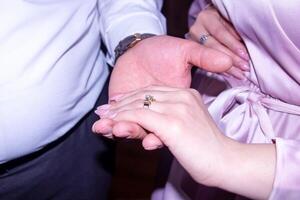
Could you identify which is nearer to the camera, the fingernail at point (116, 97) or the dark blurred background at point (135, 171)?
the fingernail at point (116, 97)

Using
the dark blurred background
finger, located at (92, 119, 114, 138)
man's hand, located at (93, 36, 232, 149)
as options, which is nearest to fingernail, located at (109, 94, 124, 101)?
man's hand, located at (93, 36, 232, 149)

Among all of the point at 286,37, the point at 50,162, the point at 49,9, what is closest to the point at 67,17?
the point at 49,9

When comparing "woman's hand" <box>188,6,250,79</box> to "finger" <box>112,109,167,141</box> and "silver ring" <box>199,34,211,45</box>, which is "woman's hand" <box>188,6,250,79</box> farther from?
"finger" <box>112,109,167,141</box>

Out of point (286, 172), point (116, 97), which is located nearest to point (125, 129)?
point (116, 97)

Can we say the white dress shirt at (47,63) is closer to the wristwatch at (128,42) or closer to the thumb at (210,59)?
the wristwatch at (128,42)

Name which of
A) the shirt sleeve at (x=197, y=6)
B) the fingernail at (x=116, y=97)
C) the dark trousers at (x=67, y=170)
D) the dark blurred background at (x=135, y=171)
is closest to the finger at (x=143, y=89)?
the fingernail at (x=116, y=97)

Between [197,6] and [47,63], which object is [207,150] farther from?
[197,6]

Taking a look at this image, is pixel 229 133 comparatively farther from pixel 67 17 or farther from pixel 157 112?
pixel 67 17
